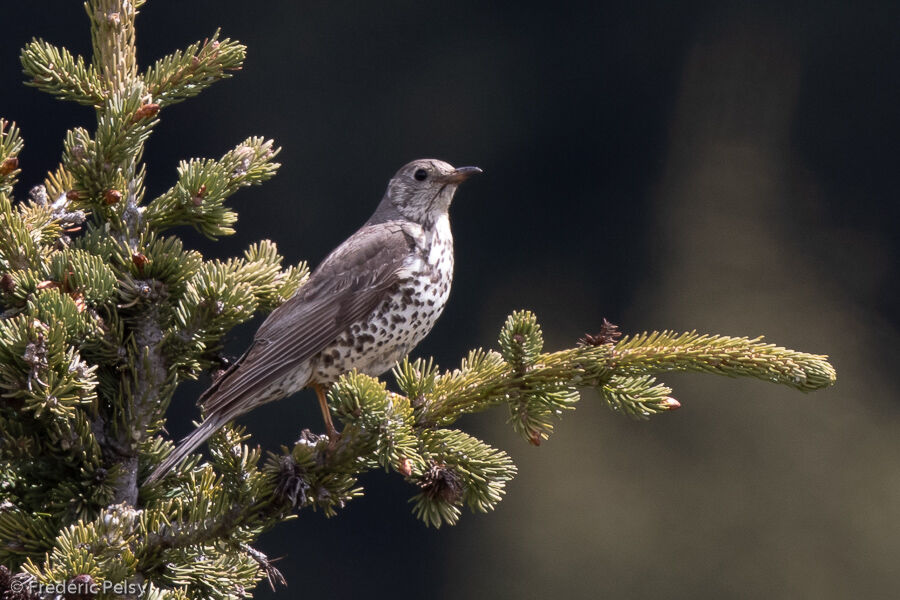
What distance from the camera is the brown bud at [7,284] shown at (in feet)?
3.17

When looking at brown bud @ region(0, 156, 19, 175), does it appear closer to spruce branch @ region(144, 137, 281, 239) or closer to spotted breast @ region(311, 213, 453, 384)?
spruce branch @ region(144, 137, 281, 239)

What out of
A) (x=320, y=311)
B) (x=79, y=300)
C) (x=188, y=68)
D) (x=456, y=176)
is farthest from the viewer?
(x=456, y=176)

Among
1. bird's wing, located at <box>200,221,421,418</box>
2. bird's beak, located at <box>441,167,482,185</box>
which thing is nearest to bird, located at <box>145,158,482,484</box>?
bird's wing, located at <box>200,221,421,418</box>

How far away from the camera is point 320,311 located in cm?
135

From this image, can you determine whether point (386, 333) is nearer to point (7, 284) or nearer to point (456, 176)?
point (456, 176)

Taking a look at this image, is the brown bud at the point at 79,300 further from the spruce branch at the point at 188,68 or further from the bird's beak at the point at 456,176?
the bird's beak at the point at 456,176

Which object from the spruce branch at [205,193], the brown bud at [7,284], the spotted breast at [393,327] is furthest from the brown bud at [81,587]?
the spotted breast at [393,327]

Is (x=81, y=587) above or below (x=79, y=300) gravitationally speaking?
below

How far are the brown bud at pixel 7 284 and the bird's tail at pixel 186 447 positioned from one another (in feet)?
0.75

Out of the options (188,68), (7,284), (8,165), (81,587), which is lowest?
(81,587)

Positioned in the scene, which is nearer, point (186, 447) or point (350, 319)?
point (186, 447)

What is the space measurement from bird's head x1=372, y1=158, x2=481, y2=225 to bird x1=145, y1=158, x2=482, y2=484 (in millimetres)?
81

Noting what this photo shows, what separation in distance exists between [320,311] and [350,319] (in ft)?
0.14

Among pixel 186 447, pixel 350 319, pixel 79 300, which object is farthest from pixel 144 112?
pixel 350 319
